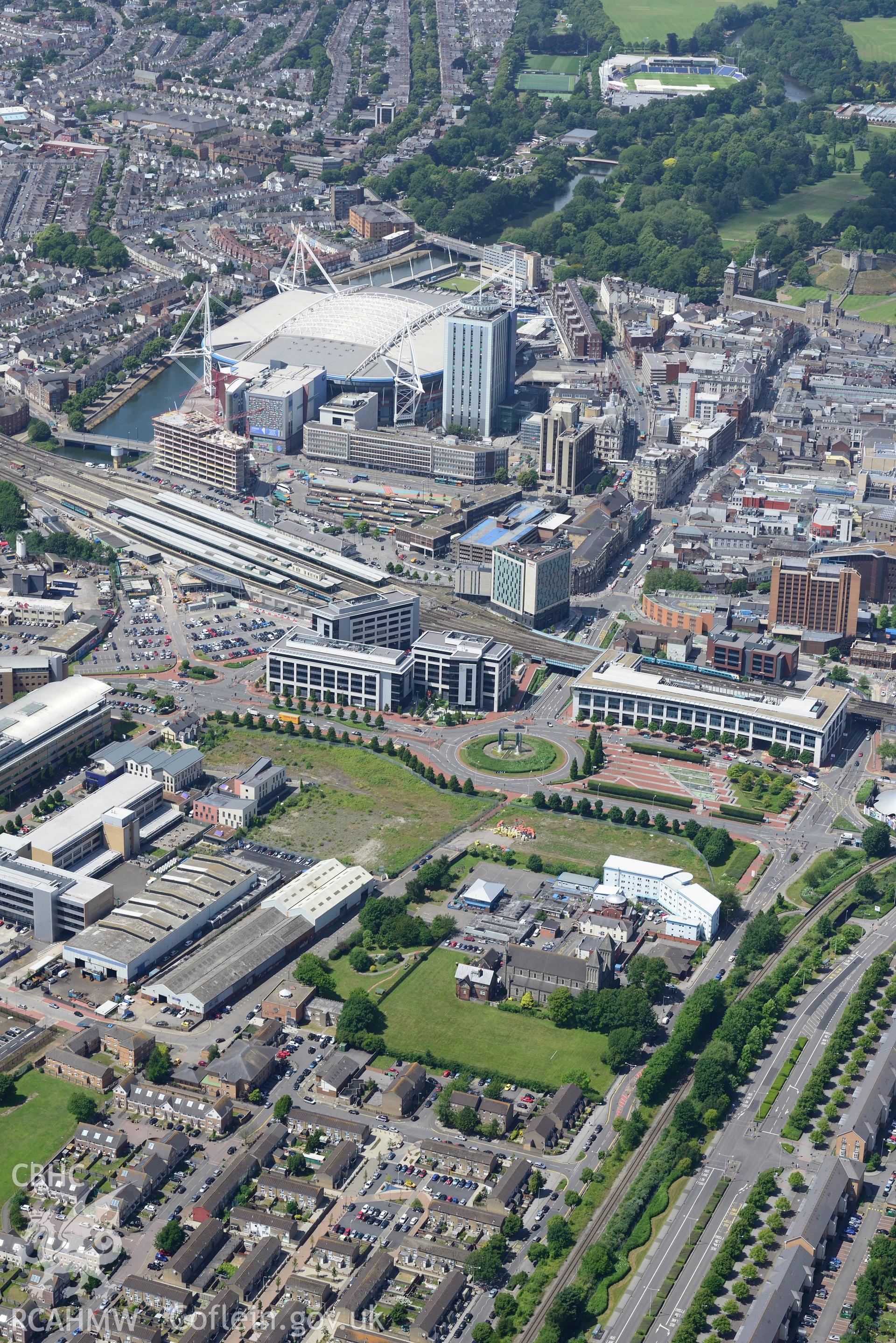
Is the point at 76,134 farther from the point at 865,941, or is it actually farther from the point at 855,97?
the point at 865,941

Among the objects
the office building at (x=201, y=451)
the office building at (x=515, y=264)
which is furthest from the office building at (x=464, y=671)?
the office building at (x=515, y=264)

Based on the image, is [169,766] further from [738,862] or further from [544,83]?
[544,83]

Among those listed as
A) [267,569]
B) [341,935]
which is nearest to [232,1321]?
[341,935]

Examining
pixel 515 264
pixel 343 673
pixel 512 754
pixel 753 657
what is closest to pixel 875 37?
pixel 515 264

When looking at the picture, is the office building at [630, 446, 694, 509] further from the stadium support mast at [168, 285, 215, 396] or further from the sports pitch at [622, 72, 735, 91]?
the sports pitch at [622, 72, 735, 91]

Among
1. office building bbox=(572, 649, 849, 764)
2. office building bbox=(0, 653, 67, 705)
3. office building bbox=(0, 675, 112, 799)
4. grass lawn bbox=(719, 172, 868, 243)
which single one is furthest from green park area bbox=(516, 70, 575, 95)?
office building bbox=(0, 675, 112, 799)
